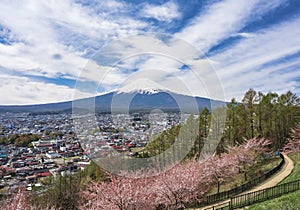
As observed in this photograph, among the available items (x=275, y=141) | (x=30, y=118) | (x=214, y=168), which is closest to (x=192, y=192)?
(x=214, y=168)

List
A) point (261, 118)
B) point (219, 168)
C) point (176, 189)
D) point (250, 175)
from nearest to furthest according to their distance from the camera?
point (176, 189) → point (219, 168) → point (250, 175) → point (261, 118)

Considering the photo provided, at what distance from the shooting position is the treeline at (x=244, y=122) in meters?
24.8

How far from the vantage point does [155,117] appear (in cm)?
2283

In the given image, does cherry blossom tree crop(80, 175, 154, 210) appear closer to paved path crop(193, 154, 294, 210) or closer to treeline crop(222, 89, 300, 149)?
paved path crop(193, 154, 294, 210)

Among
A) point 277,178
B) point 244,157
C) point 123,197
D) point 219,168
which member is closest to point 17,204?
point 123,197

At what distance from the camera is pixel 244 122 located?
82.5 ft

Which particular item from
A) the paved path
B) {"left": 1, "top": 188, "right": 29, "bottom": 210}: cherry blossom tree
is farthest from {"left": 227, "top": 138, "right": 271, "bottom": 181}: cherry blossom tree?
{"left": 1, "top": 188, "right": 29, "bottom": 210}: cherry blossom tree

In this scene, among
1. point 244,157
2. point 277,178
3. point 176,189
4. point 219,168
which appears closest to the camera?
point 176,189

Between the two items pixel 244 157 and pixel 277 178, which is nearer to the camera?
pixel 277 178

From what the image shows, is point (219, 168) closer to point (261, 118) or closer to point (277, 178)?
point (277, 178)

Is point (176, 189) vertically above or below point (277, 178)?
above

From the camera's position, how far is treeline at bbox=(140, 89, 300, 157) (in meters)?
24.8

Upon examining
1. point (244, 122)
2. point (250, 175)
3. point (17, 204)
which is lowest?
point (250, 175)

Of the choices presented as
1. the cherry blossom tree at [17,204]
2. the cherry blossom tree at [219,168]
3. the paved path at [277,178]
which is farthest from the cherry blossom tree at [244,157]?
the cherry blossom tree at [17,204]
